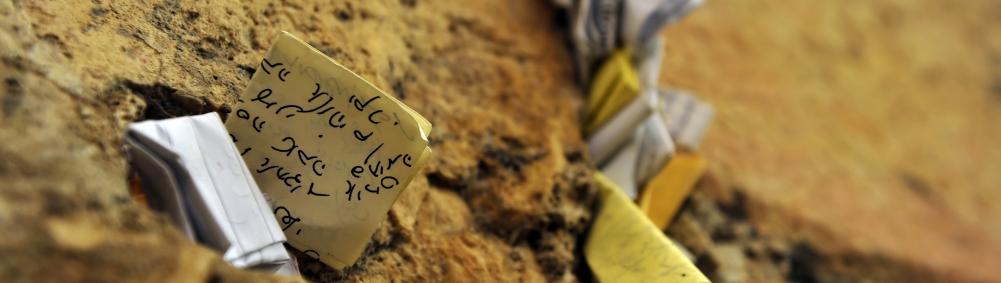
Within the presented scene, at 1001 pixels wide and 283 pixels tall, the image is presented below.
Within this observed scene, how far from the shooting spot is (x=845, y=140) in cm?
244

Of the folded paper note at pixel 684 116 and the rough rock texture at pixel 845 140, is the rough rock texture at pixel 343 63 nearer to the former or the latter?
the folded paper note at pixel 684 116

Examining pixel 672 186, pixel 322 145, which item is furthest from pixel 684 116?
pixel 322 145

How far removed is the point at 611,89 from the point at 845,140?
1.11 m

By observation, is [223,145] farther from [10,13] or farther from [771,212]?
[771,212]

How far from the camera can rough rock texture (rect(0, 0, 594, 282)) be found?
717mm

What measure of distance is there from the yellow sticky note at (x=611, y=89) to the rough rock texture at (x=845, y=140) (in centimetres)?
24

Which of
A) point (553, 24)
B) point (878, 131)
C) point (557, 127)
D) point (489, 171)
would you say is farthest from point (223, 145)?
point (878, 131)

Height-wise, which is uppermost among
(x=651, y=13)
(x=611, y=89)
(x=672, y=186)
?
(x=651, y=13)

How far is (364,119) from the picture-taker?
972 millimetres

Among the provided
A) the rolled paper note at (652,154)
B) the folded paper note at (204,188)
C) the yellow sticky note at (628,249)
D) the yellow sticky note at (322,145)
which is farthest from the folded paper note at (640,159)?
the folded paper note at (204,188)

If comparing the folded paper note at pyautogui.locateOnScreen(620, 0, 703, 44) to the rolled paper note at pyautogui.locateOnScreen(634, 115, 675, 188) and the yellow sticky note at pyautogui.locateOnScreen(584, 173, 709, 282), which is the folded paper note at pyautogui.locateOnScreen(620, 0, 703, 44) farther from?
the yellow sticky note at pyautogui.locateOnScreen(584, 173, 709, 282)

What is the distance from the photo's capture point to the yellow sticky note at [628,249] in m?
1.13

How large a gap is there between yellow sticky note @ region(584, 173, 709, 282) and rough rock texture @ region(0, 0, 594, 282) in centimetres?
3

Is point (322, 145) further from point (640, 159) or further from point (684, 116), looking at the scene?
point (684, 116)
